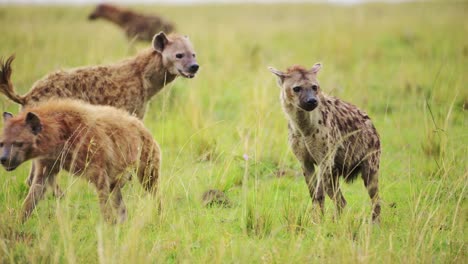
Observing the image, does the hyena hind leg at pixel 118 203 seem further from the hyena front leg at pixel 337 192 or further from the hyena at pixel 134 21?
the hyena at pixel 134 21

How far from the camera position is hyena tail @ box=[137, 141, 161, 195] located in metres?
4.48

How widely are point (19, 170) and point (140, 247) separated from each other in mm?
2384

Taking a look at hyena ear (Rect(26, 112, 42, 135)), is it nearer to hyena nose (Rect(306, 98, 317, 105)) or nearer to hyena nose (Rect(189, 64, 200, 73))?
hyena nose (Rect(306, 98, 317, 105))

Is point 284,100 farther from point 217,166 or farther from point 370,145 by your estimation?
point 217,166

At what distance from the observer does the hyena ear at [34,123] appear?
154 inches

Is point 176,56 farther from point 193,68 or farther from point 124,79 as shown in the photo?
point 124,79

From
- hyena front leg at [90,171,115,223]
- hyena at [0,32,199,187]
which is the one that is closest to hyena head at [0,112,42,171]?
hyena front leg at [90,171,115,223]

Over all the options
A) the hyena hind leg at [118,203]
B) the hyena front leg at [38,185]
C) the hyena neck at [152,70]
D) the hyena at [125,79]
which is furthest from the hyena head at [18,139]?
the hyena neck at [152,70]

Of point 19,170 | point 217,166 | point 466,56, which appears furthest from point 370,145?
point 466,56

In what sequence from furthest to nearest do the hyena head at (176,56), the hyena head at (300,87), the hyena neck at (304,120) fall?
the hyena head at (176,56), the hyena neck at (304,120), the hyena head at (300,87)

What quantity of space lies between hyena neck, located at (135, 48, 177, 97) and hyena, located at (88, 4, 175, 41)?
5098 mm

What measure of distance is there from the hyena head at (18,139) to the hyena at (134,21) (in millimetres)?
7366

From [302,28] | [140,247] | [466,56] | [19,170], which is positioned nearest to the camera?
[140,247]

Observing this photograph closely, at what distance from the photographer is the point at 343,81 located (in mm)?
9008
